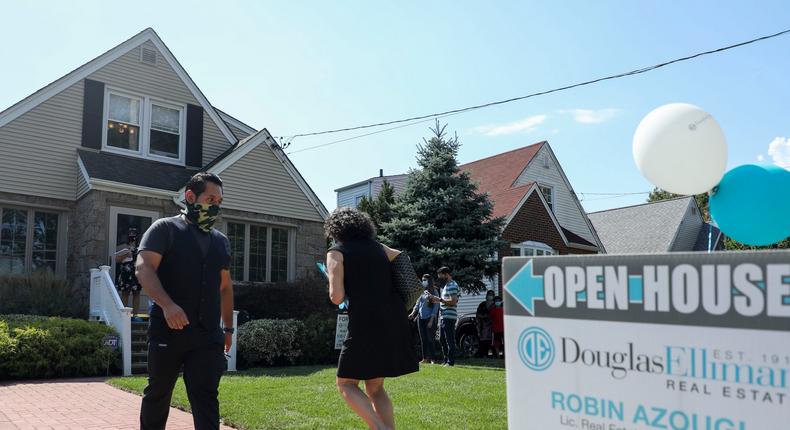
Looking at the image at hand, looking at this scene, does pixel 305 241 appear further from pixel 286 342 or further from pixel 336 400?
pixel 336 400

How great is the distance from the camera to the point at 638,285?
2.18 metres

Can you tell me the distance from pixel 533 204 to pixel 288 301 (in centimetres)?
1131

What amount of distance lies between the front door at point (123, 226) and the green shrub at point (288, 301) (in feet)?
7.33

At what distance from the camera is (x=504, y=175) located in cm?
2536

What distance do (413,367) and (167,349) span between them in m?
1.48

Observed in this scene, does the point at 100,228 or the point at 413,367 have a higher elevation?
the point at 100,228

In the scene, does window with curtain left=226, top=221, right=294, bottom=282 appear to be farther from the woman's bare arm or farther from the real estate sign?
the real estate sign

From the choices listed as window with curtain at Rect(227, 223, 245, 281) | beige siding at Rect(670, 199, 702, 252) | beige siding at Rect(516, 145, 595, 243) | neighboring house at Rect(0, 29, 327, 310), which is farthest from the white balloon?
beige siding at Rect(670, 199, 702, 252)

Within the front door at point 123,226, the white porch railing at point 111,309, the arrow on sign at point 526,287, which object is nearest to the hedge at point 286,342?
the white porch railing at point 111,309

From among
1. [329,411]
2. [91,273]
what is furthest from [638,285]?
[91,273]

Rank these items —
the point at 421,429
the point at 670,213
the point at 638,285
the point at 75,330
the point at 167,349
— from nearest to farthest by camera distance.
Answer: the point at 638,285
the point at 167,349
the point at 421,429
the point at 75,330
the point at 670,213

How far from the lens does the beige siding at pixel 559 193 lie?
25.8m

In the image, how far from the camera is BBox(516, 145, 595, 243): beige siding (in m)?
25.8

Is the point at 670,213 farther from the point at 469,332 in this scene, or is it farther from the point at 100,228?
the point at 100,228
